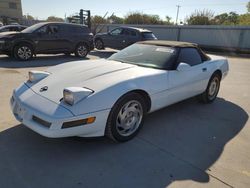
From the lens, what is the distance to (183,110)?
4.93 m

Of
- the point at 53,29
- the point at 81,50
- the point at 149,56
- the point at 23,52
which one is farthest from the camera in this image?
the point at 81,50

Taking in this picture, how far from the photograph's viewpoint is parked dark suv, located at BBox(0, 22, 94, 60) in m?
9.48

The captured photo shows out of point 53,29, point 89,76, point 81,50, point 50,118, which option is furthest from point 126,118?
point 81,50

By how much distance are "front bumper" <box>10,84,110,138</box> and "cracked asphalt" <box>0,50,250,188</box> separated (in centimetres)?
35

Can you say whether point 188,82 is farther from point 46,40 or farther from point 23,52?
point 46,40

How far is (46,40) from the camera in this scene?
10391 millimetres

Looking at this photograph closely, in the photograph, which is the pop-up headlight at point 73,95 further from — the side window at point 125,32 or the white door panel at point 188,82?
the side window at point 125,32

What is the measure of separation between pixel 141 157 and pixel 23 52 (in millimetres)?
8244

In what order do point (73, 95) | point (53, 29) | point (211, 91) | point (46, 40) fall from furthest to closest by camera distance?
1. point (53, 29)
2. point (46, 40)
3. point (211, 91)
4. point (73, 95)

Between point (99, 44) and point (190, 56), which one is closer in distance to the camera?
point (190, 56)

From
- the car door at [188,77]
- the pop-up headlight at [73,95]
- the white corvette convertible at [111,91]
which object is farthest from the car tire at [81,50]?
the pop-up headlight at [73,95]

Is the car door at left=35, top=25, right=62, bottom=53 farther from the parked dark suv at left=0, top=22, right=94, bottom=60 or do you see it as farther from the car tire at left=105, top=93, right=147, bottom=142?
the car tire at left=105, top=93, right=147, bottom=142

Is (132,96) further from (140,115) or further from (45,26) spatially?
(45,26)

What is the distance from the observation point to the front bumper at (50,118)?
2.79 metres
